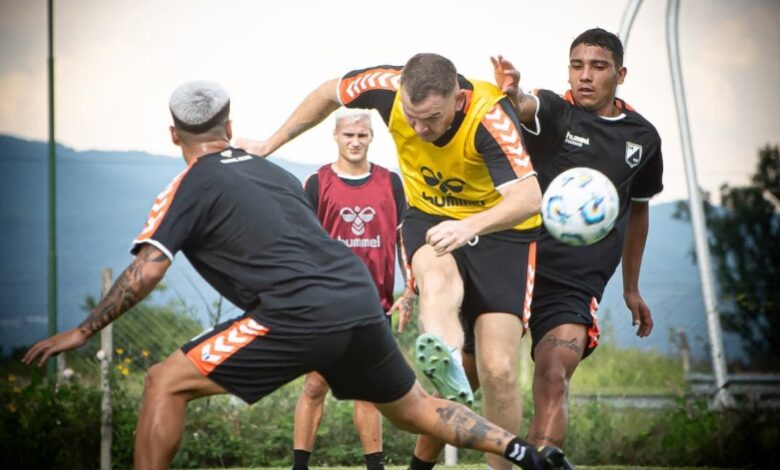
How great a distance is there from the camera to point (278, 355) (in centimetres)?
451

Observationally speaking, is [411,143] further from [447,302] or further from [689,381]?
[689,381]

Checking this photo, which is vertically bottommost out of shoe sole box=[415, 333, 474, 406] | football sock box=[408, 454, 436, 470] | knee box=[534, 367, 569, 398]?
football sock box=[408, 454, 436, 470]

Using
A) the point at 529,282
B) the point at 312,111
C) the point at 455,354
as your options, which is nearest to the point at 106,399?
the point at 312,111

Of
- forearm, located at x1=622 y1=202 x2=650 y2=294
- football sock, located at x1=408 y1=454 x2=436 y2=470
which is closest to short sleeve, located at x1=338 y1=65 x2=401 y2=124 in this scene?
forearm, located at x1=622 y1=202 x2=650 y2=294

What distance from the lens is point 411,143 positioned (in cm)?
553

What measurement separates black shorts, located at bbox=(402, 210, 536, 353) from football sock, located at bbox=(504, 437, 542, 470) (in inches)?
37.2

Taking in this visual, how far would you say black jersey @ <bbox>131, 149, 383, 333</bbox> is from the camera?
4438 mm

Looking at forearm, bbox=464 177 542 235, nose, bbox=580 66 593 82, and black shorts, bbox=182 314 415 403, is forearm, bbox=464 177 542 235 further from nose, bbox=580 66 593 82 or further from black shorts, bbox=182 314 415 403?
nose, bbox=580 66 593 82

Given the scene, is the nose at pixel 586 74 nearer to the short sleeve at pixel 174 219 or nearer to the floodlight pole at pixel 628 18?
the short sleeve at pixel 174 219

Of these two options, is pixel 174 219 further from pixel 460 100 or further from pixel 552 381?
pixel 552 381

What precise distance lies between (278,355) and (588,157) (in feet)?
7.30

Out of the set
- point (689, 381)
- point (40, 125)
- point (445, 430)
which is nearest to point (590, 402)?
point (689, 381)

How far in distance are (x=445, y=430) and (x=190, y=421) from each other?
4.24m

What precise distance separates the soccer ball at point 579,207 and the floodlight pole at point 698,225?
3.94 metres
